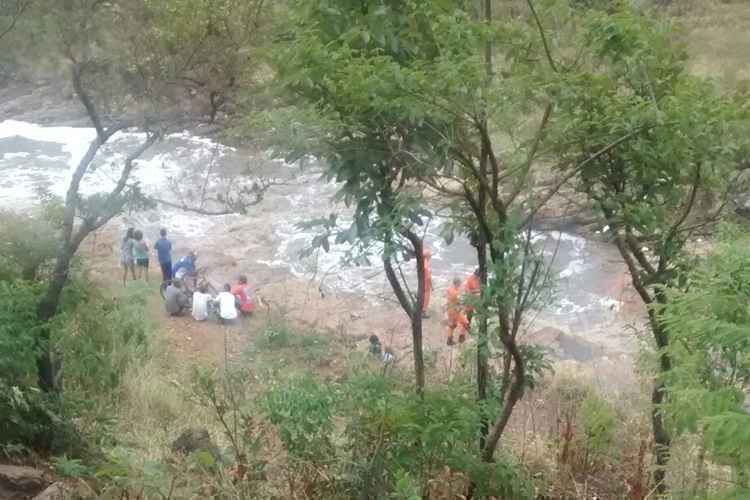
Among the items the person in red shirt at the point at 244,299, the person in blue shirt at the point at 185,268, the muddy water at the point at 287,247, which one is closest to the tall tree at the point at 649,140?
the muddy water at the point at 287,247

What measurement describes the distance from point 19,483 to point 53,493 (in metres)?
0.64

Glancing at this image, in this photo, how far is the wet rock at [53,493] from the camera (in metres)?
4.30

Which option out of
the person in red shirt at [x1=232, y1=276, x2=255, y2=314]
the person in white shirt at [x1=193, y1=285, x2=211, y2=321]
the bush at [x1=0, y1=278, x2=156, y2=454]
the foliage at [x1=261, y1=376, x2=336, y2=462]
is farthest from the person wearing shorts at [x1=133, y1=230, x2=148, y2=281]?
the foliage at [x1=261, y1=376, x2=336, y2=462]

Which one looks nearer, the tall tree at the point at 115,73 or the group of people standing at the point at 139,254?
the tall tree at the point at 115,73

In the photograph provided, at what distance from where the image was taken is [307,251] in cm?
470

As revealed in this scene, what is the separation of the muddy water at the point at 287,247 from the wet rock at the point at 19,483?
3.92 m

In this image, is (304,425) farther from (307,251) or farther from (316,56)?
(316,56)

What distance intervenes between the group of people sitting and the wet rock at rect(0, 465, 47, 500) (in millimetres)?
7834

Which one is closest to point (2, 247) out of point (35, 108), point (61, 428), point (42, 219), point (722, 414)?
point (42, 219)

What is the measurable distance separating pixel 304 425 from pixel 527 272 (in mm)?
1295

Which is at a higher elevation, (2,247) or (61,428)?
(2,247)

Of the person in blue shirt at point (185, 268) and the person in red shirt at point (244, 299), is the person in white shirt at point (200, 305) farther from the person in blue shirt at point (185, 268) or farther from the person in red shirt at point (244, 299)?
the person in blue shirt at point (185, 268)

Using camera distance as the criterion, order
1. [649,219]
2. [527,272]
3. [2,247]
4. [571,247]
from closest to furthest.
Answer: [527,272] → [649,219] → [2,247] → [571,247]

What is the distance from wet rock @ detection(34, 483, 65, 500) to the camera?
430 centimetres
